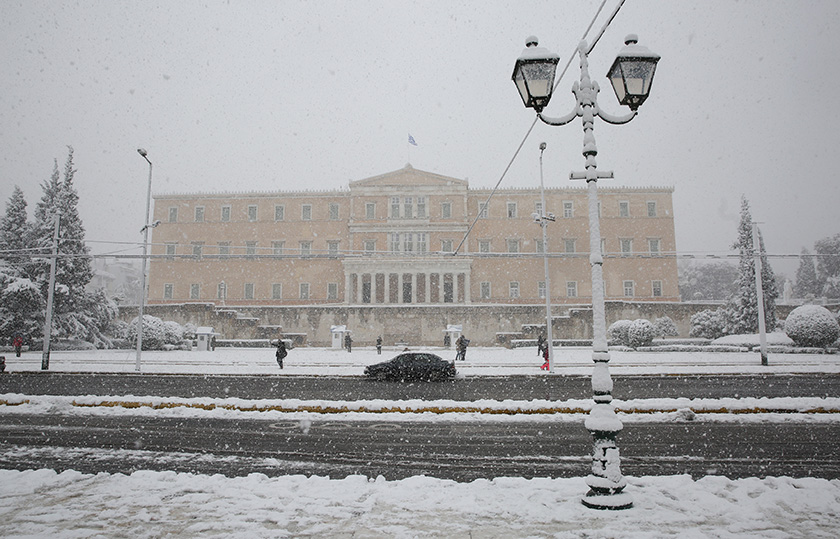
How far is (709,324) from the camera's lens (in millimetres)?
40781

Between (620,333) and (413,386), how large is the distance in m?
23.4

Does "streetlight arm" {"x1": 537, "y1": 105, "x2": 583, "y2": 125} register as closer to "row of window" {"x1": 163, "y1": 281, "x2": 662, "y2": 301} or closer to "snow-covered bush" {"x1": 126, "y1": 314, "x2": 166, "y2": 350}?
"snow-covered bush" {"x1": 126, "y1": 314, "x2": 166, "y2": 350}

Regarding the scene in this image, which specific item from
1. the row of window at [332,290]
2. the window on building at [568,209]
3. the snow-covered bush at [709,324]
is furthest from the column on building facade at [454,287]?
the snow-covered bush at [709,324]

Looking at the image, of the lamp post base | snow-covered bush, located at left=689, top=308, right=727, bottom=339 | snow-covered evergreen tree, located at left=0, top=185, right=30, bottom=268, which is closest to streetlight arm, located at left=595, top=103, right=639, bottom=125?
the lamp post base

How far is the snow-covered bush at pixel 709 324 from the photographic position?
40.7m

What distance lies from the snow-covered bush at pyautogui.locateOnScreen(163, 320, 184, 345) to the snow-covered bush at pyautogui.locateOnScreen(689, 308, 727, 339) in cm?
4176

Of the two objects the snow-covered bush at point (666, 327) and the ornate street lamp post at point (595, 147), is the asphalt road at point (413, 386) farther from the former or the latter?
the snow-covered bush at point (666, 327)

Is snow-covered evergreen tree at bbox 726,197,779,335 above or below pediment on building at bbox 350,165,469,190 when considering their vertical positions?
below

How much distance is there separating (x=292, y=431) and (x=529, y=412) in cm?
572

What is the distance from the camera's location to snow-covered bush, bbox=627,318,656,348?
35.6m

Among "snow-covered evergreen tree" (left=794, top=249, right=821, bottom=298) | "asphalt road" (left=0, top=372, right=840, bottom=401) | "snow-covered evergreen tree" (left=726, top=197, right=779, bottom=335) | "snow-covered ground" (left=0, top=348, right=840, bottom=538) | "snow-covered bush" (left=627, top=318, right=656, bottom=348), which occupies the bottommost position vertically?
"asphalt road" (left=0, top=372, right=840, bottom=401)

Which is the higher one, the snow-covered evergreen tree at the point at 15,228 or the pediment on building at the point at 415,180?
the pediment on building at the point at 415,180

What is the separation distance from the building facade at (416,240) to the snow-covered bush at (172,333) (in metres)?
13.3

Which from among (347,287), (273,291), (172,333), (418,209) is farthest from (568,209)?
(172,333)
